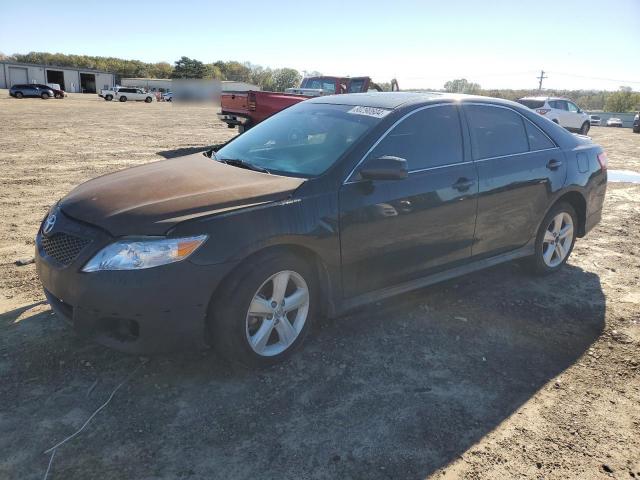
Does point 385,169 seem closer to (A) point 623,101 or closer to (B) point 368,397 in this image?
(B) point 368,397

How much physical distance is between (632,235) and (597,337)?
3.39 metres

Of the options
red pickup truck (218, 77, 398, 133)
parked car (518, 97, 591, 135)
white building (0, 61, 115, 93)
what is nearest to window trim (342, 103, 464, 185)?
red pickup truck (218, 77, 398, 133)

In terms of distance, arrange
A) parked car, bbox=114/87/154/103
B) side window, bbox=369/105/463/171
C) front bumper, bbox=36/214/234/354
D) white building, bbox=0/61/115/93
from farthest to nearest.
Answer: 1. white building, bbox=0/61/115/93
2. parked car, bbox=114/87/154/103
3. side window, bbox=369/105/463/171
4. front bumper, bbox=36/214/234/354

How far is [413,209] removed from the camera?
3625 millimetres

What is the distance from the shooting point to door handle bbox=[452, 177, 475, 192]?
3.91 m

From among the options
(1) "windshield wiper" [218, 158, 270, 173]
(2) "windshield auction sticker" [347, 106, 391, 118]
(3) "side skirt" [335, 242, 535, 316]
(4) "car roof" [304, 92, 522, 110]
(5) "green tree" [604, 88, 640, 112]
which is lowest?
(3) "side skirt" [335, 242, 535, 316]

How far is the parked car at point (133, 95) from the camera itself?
5453cm

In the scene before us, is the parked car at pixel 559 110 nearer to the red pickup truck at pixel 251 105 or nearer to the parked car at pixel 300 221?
the red pickup truck at pixel 251 105

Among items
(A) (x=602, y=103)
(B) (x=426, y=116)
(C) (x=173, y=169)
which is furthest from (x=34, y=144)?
(A) (x=602, y=103)

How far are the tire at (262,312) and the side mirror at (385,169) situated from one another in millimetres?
738

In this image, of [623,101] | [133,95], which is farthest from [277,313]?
[623,101]

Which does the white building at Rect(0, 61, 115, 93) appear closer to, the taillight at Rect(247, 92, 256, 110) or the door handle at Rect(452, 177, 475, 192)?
the taillight at Rect(247, 92, 256, 110)

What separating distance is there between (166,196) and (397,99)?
6.80 feet

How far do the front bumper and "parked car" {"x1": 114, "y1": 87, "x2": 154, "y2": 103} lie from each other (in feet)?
190
